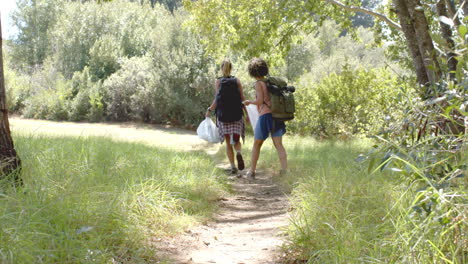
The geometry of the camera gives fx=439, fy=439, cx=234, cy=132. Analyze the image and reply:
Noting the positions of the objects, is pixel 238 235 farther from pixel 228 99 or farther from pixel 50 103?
pixel 50 103

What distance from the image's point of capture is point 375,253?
2629 mm

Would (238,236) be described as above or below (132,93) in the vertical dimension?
below

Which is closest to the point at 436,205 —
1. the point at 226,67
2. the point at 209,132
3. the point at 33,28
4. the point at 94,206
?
the point at 94,206

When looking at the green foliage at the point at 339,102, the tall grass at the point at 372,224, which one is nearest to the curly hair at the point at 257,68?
the tall grass at the point at 372,224

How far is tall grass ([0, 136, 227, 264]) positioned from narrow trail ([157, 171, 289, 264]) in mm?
165

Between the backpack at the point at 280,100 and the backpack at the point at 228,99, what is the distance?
77 cm

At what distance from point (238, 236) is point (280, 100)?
3177mm

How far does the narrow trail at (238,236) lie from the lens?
3480 millimetres

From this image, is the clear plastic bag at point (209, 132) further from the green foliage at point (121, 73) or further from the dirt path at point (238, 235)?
the green foliage at point (121, 73)

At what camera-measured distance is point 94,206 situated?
343 centimetres

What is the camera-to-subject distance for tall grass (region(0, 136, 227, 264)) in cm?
264

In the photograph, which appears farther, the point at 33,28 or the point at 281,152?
the point at 33,28

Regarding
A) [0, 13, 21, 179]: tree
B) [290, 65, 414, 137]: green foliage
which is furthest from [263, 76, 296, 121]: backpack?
[290, 65, 414, 137]: green foliage

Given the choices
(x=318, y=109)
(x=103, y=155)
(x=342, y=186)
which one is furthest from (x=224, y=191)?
(x=318, y=109)
